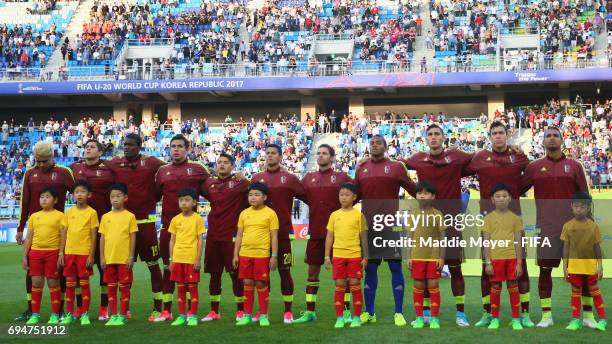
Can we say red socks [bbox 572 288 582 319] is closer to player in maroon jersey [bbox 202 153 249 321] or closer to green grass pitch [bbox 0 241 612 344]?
green grass pitch [bbox 0 241 612 344]

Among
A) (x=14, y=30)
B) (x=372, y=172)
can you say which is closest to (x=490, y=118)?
(x=14, y=30)

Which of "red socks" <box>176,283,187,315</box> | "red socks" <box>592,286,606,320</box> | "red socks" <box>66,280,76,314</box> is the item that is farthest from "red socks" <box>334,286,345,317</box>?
"red socks" <box>66,280,76,314</box>

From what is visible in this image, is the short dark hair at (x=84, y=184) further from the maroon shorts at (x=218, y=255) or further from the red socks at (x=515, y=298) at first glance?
the red socks at (x=515, y=298)

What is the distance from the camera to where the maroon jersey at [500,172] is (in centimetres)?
966

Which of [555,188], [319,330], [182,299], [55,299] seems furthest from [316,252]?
[55,299]

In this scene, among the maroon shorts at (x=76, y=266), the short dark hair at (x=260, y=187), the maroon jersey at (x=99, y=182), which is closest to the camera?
the short dark hair at (x=260, y=187)

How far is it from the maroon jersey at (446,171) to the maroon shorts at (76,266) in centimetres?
418

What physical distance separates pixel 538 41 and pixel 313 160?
1245 cm

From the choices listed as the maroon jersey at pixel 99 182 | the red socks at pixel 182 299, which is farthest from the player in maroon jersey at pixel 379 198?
the maroon jersey at pixel 99 182

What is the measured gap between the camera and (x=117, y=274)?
9.96 metres

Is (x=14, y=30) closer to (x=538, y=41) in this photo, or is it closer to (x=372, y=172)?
(x=538, y=41)

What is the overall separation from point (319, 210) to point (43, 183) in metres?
3.59

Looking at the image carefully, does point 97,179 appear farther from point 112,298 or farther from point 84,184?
point 112,298

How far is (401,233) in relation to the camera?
9891 millimetres
